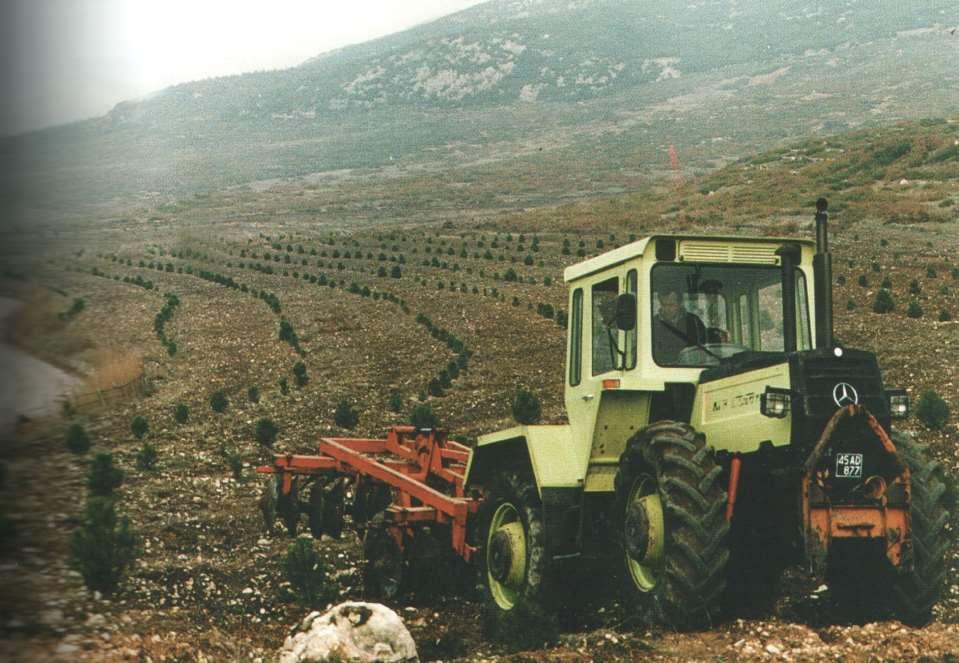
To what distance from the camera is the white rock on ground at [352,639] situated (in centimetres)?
841

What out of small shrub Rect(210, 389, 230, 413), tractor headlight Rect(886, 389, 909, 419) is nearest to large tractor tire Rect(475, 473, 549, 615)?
tractor headlight Rect(886, 389, 909, 419)

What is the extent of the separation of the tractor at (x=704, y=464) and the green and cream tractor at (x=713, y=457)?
0.02 metres

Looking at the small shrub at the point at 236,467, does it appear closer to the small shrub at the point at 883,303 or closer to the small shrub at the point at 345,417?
the small shrub at the point at 345,417

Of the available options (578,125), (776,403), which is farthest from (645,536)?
(578,125)

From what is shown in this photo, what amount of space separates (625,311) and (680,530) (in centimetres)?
184

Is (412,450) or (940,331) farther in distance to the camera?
(940,331)

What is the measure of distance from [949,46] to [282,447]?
17162cm

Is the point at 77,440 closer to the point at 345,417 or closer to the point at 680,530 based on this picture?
the point at 345,417

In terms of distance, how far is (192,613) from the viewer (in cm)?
1096

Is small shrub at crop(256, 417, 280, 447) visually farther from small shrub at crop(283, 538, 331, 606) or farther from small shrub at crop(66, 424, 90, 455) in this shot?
small shrub at crop(283, 538, 331, 606)

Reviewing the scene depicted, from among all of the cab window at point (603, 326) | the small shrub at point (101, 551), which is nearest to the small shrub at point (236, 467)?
the small shrub at point (101, 551)

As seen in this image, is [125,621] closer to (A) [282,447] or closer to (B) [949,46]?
(A) [282,447]

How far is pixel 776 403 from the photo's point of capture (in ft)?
25.9

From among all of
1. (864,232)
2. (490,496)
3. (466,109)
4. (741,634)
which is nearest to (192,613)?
(490,496)
